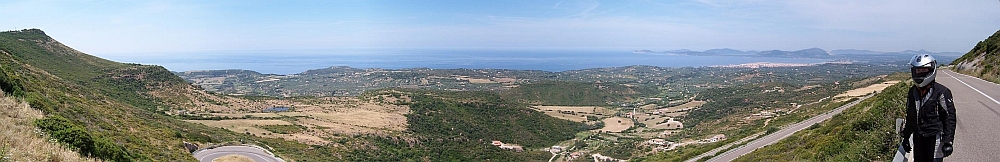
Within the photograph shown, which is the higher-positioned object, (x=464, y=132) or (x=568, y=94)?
(x=464, y=132)

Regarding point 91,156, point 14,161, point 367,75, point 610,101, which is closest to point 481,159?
point 91,156

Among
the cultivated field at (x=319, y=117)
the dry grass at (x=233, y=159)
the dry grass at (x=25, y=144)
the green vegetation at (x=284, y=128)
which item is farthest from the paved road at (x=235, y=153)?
the green vegetation at (x=284, y=128)

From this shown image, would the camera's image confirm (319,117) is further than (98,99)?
Yes

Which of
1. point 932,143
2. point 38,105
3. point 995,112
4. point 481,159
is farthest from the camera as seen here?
point 481,159

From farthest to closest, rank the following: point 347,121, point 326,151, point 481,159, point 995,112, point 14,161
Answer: point 347,121, point 481,159, point 326,151, point 995,112, point 14,161

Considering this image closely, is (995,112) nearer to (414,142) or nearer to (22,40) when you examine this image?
(414,142)

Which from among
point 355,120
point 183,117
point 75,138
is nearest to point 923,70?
point 75,138

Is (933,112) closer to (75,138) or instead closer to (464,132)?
(75,138)

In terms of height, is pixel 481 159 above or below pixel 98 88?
below
